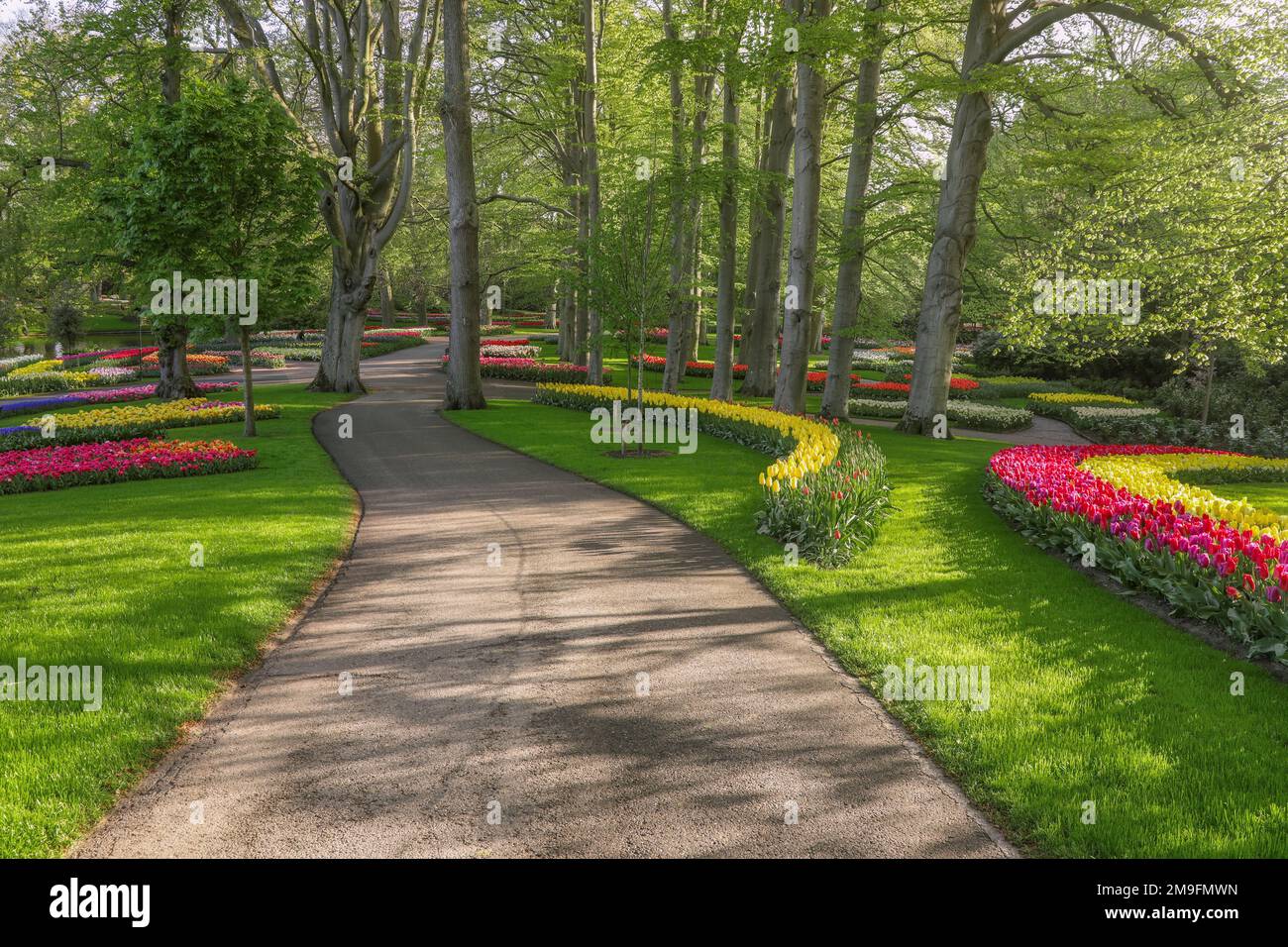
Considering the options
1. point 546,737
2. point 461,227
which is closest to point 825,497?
point 546,737

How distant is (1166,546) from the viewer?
295 inches

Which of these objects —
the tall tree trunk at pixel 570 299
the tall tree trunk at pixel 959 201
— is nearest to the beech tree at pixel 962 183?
the tall tree trunk at pixel 959 201

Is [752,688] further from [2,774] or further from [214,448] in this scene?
[214,448]

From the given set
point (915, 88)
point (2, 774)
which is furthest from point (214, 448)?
point (915, 88)

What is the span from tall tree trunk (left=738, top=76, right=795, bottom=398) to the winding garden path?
17671mm

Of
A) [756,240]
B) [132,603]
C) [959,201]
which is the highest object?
[756,240]

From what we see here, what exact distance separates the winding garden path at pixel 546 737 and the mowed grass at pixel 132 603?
0.95 feet

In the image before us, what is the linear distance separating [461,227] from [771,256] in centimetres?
967

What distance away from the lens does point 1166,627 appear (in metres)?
6.89

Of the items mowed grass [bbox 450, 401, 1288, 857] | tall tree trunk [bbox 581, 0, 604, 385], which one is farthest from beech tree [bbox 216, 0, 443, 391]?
mowed grass [bbox 450, 401, 1288, 857]

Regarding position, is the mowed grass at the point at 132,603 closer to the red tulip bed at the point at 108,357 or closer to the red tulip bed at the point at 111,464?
the red tulip bed at the point at 111,464

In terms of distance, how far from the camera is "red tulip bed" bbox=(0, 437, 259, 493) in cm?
1362

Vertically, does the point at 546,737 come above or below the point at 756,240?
below

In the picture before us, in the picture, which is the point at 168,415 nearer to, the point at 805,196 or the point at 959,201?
the point at 805,196
